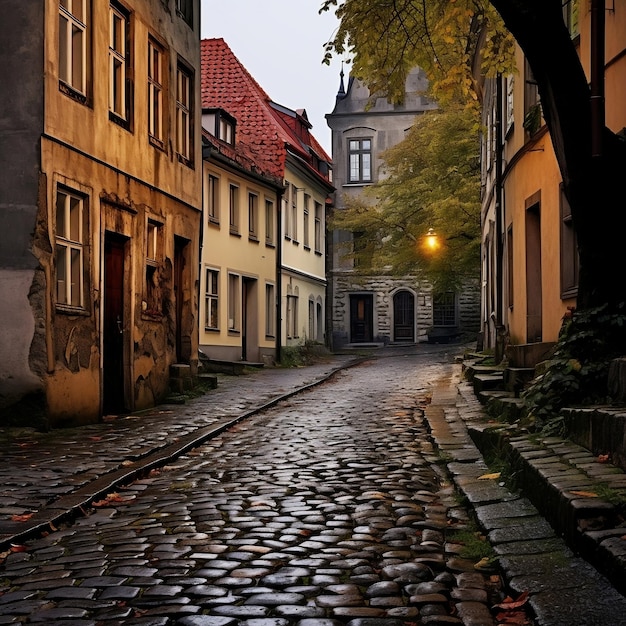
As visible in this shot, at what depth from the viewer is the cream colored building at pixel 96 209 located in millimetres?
11906

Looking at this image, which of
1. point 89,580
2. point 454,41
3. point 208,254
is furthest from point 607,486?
point 208,254

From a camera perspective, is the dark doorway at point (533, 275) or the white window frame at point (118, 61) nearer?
the white window frame at point (118, 61)

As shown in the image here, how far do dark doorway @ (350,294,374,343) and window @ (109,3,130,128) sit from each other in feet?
100

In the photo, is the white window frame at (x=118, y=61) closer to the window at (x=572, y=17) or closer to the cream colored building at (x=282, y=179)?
the window at (x=572, y=17)

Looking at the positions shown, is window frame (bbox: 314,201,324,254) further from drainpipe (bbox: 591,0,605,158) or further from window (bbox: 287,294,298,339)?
drainpipe (bbox: 591,0,605,158)

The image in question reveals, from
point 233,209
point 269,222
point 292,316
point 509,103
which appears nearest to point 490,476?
point 509,103

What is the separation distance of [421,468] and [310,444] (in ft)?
7.00

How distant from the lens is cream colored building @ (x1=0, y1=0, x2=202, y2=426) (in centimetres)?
1191

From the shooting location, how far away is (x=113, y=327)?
Answer: 14664mm

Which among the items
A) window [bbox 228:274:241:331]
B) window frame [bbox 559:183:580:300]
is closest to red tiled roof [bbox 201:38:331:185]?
window [bbox 228:274:241:331]

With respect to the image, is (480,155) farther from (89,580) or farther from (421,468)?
(89,580)

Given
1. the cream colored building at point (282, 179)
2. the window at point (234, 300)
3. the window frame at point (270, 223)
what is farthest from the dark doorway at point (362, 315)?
the window at point (234, 300)

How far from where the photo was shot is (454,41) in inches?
467

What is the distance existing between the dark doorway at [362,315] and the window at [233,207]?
1712 centimetres
